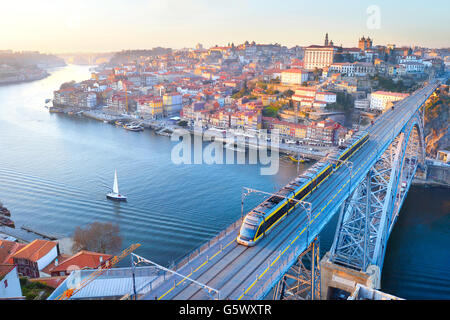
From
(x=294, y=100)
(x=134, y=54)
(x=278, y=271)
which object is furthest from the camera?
(x=134, y=54)

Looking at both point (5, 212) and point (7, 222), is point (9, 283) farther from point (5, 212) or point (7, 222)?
point (5, 212)

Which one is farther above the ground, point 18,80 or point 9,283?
point 18,80

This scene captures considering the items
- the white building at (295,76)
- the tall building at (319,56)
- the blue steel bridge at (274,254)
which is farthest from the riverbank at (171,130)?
the tall building at (319,56)

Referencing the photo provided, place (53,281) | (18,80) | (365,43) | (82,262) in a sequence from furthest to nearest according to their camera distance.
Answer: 1. (18,80)
2. (365,43)
3. (82,262)
4. (53,281)

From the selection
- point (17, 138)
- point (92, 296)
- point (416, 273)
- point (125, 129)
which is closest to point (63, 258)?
point (92, 296)

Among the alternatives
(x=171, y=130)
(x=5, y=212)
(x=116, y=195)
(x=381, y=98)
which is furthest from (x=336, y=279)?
(x=381, y=98)

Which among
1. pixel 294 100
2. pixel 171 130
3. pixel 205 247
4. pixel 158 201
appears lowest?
pixel 158 201

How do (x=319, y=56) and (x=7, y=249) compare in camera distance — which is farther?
(x=319, y=56)
